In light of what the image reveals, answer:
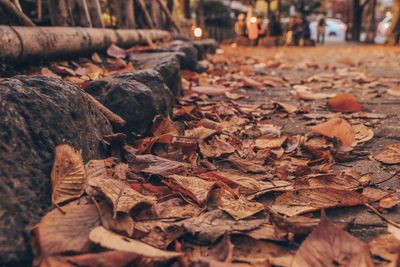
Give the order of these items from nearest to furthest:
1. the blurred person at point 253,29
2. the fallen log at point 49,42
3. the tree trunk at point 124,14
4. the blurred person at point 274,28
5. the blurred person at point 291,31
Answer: the fallen log at point 49,42
the tree trunk at point 124,14
the blurred person at point 253,29
the blurred person at point 291,31
the blurred person at point 274,28

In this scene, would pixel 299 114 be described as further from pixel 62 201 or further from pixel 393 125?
pixel 62 201

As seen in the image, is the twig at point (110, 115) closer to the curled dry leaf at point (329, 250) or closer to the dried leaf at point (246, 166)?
the dried leaf at point (246, 166)

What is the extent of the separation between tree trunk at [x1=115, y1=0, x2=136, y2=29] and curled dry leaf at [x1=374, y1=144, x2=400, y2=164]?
3.71 m

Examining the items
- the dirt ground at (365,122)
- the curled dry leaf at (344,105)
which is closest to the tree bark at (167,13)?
the dirt ground at (365,122)

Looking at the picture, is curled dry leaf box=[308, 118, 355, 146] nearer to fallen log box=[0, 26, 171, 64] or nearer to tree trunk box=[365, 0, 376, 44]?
fallen log box=[0, 26, 171, 64]

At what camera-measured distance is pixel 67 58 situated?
2.81 m

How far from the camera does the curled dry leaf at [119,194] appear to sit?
38.6 inches

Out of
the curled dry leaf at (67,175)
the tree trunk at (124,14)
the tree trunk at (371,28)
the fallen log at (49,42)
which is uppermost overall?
the tree trunk at (124,14)

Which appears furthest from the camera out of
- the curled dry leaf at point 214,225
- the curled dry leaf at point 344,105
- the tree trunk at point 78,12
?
the tree trunk at point 78,12

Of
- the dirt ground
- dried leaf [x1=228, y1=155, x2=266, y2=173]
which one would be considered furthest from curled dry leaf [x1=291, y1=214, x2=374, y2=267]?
dried leaf [x1=228, y1=155, x2=266, y2=173]

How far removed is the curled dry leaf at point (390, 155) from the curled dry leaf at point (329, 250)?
2.30ft

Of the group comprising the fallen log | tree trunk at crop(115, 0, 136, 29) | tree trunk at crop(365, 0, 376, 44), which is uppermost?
tree trunk at crop(115, 0, 136, 29)

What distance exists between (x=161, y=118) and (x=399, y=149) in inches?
37.1

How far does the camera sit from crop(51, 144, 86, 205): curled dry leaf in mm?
1000
